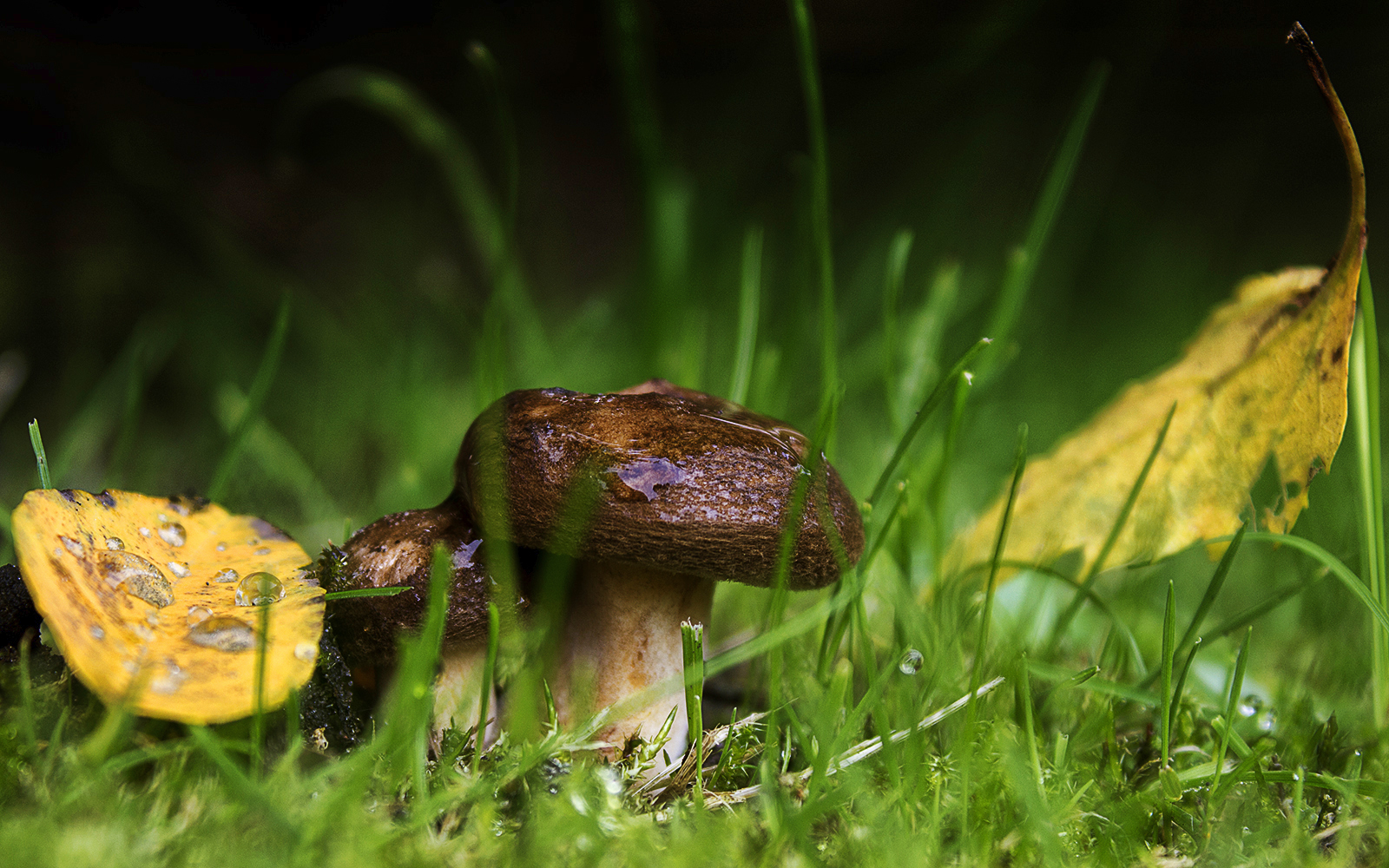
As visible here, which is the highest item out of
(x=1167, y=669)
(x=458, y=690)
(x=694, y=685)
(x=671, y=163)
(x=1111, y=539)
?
(x=671, y=163)

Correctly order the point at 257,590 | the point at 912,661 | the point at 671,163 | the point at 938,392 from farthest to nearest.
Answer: the point at 671,163
the point at 912,661
the point at 938,392
the point at 257,590

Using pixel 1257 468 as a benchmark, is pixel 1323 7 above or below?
above

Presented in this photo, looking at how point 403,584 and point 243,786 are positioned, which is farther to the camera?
point 403,584

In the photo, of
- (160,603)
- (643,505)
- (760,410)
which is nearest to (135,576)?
(160,603)

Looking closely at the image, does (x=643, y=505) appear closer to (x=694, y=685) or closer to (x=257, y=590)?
(x=694, y=685)

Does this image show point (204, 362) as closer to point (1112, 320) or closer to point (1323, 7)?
point (1112, 320)

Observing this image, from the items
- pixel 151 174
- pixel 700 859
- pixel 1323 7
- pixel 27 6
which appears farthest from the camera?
pixel 1323 7

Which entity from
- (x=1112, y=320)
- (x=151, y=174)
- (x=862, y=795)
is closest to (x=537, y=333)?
(x=151, y=174)

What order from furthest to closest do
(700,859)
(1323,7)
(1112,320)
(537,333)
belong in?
(1112,320) → (1323,7) → (537,333) → (700,859)
